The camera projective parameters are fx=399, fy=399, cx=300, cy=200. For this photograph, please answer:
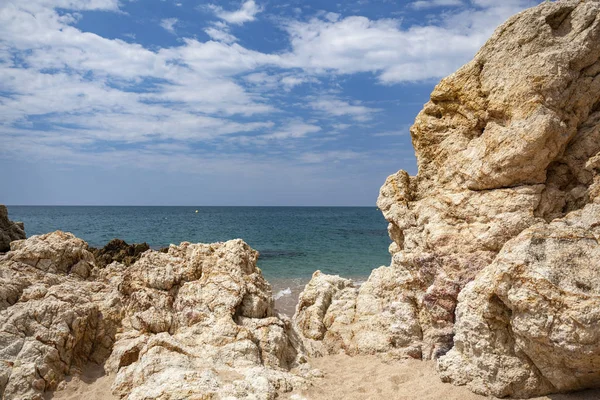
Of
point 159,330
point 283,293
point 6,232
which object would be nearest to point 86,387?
point 159,330

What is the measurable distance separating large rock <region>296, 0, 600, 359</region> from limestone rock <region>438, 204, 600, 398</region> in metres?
1.03

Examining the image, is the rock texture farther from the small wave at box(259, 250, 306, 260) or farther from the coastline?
the small wave at box(259, 250, 306, 260)

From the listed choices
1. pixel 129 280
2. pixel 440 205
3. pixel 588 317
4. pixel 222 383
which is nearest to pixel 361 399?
pixel 222 383

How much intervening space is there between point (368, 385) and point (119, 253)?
17686 millimetres

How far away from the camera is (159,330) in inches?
305

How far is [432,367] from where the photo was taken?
6.77 metres

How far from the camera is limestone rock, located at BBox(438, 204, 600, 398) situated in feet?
15.7

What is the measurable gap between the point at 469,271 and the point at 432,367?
175cm

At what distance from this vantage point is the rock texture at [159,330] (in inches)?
242

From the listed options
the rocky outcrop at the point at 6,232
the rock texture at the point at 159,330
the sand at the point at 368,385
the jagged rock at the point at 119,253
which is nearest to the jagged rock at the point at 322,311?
the rock texture at the point at 159,330

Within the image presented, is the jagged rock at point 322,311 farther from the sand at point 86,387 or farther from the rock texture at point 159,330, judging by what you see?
the sand at point 86,387

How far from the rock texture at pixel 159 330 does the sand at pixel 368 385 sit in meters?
0.25

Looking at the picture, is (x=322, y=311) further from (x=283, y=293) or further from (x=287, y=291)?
(x=287, y=291)

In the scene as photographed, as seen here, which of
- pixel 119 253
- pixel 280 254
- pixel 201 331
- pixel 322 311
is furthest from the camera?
pixel 280 254
